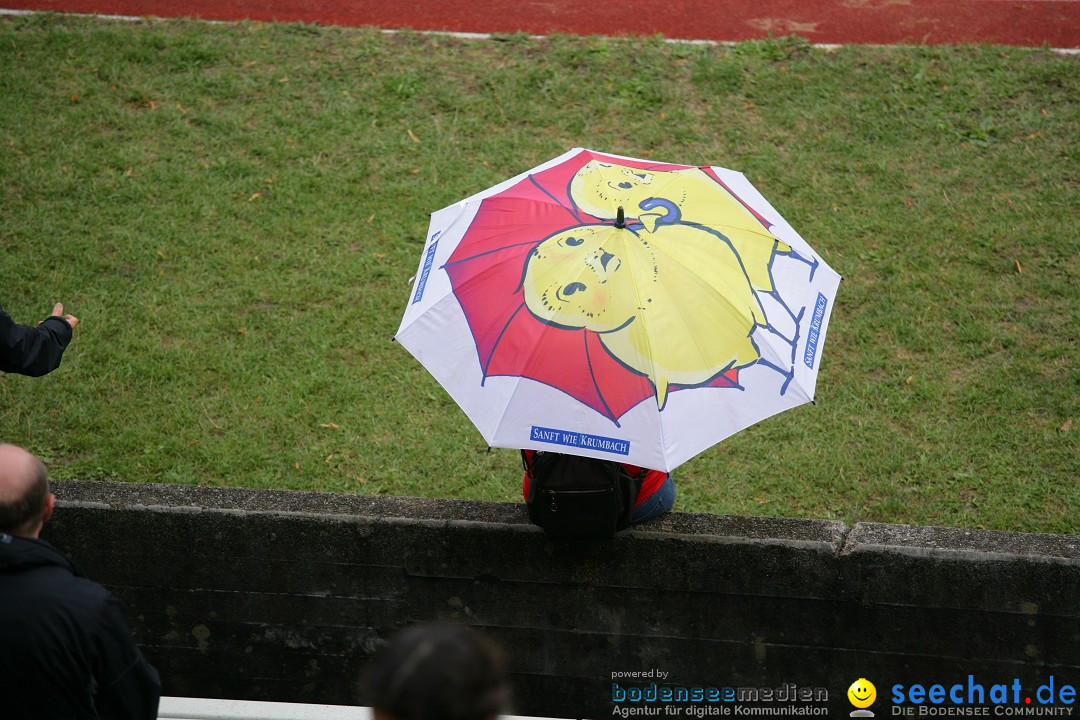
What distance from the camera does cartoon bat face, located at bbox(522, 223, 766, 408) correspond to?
3.39 m

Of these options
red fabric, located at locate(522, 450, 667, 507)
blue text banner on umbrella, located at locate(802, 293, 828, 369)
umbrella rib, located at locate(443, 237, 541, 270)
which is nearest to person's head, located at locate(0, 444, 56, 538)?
umbrella rib, located at locate(443, 237, 541, 270)

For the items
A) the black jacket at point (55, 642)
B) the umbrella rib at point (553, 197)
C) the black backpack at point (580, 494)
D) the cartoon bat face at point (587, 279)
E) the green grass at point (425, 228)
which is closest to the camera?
the black jacket at point (55, 642)

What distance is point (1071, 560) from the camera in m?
3.72

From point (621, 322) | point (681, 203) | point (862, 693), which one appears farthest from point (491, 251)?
point (862, 693)

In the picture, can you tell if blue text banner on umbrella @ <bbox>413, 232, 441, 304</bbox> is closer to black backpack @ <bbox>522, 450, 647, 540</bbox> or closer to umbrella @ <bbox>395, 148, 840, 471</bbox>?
umbrella @ <bbox>395, 148, 840, 471</bbox>

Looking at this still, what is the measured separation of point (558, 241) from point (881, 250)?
404cm

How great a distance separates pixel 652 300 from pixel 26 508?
1969 millimetres

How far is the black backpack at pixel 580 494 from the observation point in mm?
3578

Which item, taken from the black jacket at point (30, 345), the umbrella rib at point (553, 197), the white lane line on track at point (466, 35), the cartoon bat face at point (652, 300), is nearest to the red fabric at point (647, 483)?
the cartoon bat face at point (652, 300)

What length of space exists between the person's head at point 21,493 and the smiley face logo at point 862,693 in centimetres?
293

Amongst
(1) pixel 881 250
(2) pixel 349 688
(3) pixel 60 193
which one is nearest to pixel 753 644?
(2) pixel 349 688

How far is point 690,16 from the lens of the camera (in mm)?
9500

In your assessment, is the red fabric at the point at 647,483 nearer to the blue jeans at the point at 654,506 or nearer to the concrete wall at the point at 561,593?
the blue jeans at the point at 654,506

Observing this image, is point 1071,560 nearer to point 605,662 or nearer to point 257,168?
point 605,662
